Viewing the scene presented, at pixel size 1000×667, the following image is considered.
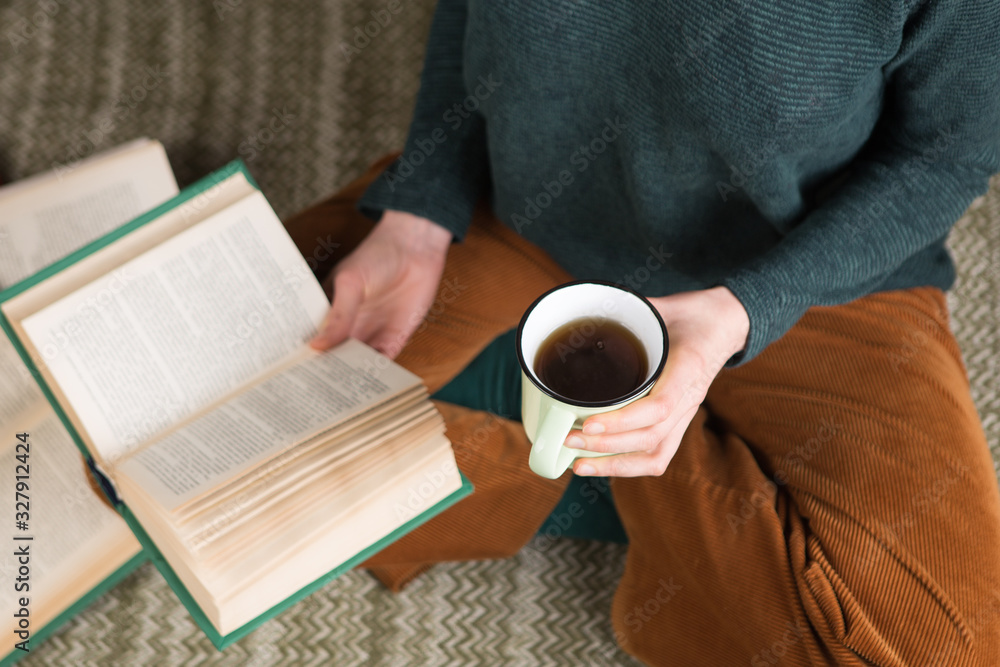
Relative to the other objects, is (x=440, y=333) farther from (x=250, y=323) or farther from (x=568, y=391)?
(x=568, y=391)

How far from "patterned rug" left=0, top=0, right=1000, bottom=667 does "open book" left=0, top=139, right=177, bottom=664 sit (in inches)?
3.4

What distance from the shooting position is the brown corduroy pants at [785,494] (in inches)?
26.0

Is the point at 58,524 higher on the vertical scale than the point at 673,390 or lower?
lower

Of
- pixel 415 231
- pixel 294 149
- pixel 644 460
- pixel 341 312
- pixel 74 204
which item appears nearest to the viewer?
pixel 644 460

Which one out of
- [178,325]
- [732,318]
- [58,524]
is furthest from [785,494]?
[58,524]

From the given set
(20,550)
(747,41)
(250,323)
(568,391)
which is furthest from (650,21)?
(20,550)

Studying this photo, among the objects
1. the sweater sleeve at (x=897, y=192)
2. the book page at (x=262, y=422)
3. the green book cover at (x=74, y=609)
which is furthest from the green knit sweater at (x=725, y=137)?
the green book cover at (x=74, y=609)

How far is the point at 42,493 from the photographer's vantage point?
0.86 metres

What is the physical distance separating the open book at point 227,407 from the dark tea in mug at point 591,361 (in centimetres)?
15

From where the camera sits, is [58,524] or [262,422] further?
[58,524]

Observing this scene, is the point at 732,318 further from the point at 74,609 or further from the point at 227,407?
the point at 74,609

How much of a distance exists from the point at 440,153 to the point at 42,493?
0.58m

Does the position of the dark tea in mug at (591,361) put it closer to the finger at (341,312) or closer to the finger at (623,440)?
the finger at (623,440)

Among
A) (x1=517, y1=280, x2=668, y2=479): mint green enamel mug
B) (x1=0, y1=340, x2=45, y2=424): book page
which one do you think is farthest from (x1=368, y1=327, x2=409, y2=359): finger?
(x1=0, y1=340, x2=45, y2=424): book page
